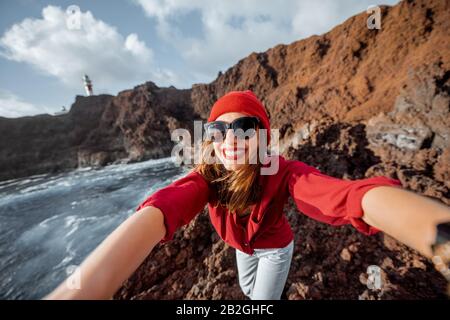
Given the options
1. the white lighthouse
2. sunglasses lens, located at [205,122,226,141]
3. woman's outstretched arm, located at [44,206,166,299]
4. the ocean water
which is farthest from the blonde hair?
the white lighthouse

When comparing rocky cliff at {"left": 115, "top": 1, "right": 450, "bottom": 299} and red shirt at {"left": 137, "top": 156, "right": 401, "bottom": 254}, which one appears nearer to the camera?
red shirt at {"left": 137, "top": 156, "right": 401, "bottom": 254}

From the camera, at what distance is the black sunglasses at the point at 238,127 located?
3.96 feet

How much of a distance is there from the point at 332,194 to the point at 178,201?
72 centimetres

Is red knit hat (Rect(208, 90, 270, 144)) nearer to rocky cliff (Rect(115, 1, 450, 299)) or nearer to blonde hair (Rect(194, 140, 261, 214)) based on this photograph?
blonde hair (Rect(194, 140, 261, 214))

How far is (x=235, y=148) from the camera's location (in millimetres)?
1181

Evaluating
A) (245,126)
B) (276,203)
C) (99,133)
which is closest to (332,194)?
(276,203)

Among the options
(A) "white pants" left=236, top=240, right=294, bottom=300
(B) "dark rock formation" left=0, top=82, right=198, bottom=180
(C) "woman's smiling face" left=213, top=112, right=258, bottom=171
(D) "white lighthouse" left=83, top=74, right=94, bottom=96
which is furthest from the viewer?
(D) "white lighthouse" left=83, top=74, right=94, bottom=96

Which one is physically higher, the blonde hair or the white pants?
the blonde hair

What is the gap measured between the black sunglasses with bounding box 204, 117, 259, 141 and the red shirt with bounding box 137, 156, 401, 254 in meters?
0.29

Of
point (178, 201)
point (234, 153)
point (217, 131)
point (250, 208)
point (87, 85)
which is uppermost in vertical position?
point (87, 85)

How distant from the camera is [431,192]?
2953 mm

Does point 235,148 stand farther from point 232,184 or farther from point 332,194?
point 332,194

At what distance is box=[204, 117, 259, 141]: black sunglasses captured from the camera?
1.21 metres
